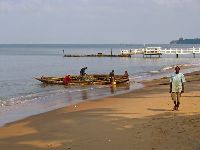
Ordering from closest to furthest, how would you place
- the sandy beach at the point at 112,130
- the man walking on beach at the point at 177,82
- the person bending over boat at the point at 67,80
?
1. the sandy beach at the point at 112,130
2. the man walking on beach at the point at 177,82
3. the person bending over boat at the point at 67,80

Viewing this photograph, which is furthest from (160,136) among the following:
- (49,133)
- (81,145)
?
(49,133)

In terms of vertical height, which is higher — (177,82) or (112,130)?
(177,82)

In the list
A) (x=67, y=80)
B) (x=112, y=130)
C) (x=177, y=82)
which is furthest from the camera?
(x=67, y=80)

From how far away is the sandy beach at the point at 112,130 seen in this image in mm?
10047

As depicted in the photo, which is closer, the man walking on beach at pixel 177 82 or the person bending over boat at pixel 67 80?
the man walking on beach at pixel 177 82

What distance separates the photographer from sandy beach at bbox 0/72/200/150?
1005 centimetres

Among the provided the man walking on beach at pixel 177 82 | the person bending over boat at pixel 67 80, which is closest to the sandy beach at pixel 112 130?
the man walking on beach at pixel 177 82

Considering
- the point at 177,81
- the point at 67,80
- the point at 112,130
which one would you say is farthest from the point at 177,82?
the point at 67,80

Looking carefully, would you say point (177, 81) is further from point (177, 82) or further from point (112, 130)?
point (112, 130)

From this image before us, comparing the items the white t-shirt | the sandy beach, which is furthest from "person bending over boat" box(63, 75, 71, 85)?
the white t-shirt

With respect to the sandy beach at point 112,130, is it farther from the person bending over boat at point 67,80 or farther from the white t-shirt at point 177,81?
the person bending over boat at point 67,80

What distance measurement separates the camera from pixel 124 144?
10070mm

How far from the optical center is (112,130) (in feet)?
38.9

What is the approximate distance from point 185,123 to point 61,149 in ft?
12.4
